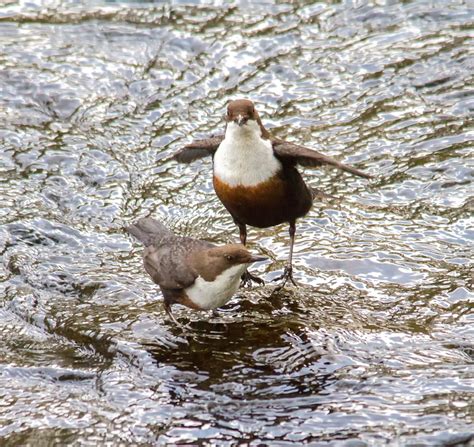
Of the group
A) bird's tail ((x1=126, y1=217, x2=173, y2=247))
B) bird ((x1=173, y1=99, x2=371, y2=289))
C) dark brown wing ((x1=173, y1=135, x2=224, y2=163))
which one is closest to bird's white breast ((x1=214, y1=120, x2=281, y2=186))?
bird ((x1=173, y1=99, x2=371, y2=289))

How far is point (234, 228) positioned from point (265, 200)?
113 cm

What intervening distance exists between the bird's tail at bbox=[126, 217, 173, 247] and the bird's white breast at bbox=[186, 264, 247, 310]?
678 millimetres

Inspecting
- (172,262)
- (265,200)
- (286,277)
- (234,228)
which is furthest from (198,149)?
(172,262)

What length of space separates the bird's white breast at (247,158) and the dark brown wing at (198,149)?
294 millimetres

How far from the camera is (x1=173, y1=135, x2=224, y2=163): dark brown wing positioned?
5914 millimetres

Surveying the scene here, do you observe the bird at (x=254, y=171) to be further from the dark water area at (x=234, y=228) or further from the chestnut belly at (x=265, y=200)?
the dark water area at (x=234, y=228)

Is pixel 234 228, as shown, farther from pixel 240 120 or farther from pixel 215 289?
pixel 215 289

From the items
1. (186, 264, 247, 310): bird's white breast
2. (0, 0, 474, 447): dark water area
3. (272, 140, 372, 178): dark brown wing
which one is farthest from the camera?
(272, 140, 372, 178): dark brown wing

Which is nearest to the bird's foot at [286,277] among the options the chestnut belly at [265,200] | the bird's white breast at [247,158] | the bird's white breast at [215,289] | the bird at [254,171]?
the bird at [254,171]

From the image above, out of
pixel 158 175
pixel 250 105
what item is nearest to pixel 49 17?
pixel 158 175

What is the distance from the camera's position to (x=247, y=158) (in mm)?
5551

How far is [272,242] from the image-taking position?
21.2ft

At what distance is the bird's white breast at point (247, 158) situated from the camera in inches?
218

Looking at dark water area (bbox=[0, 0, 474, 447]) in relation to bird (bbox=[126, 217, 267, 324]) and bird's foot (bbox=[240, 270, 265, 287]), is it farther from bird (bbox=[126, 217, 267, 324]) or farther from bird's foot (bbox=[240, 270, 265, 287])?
bird (bbox=[126, 217, 267, 324])
